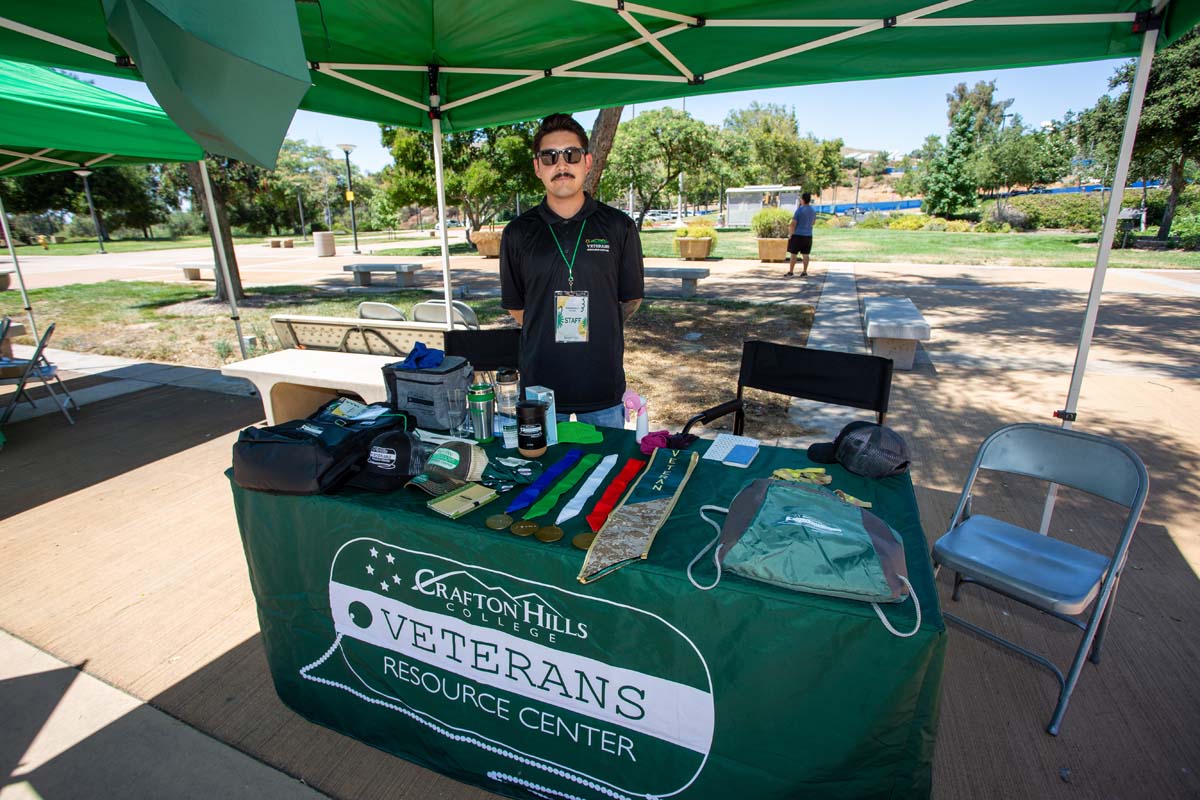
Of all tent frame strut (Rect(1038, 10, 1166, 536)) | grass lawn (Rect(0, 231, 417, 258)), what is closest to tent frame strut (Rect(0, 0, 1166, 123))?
tent frame strut (Rect(1038, 10, 1166, 536))

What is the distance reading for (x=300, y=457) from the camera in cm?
178

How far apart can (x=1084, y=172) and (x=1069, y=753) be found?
63.6 metres

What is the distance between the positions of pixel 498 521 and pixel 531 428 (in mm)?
491

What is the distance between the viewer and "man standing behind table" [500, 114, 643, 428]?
102 inches

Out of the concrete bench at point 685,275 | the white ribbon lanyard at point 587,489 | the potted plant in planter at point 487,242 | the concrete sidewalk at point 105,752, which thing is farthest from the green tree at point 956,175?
the concrete sidewalk at point 105,752

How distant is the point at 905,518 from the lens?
172cm

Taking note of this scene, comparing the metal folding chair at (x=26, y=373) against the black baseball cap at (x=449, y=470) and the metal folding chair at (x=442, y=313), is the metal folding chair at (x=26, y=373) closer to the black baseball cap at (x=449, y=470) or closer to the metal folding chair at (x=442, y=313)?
the metal folding chair at (x=442, y=313)

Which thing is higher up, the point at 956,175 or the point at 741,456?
→ the point at 956,175

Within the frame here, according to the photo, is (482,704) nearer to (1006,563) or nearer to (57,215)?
(1006,563)

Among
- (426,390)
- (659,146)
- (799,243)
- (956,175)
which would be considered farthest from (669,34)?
(956,175)

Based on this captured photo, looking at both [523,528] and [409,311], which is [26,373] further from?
[523,528]

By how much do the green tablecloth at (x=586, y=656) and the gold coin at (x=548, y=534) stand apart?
0.02 m

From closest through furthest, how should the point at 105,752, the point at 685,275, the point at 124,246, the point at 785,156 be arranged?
the point at 105,752
the point at 685,275
the point at 124,246
the point at 785,156

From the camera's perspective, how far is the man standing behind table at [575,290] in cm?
260
